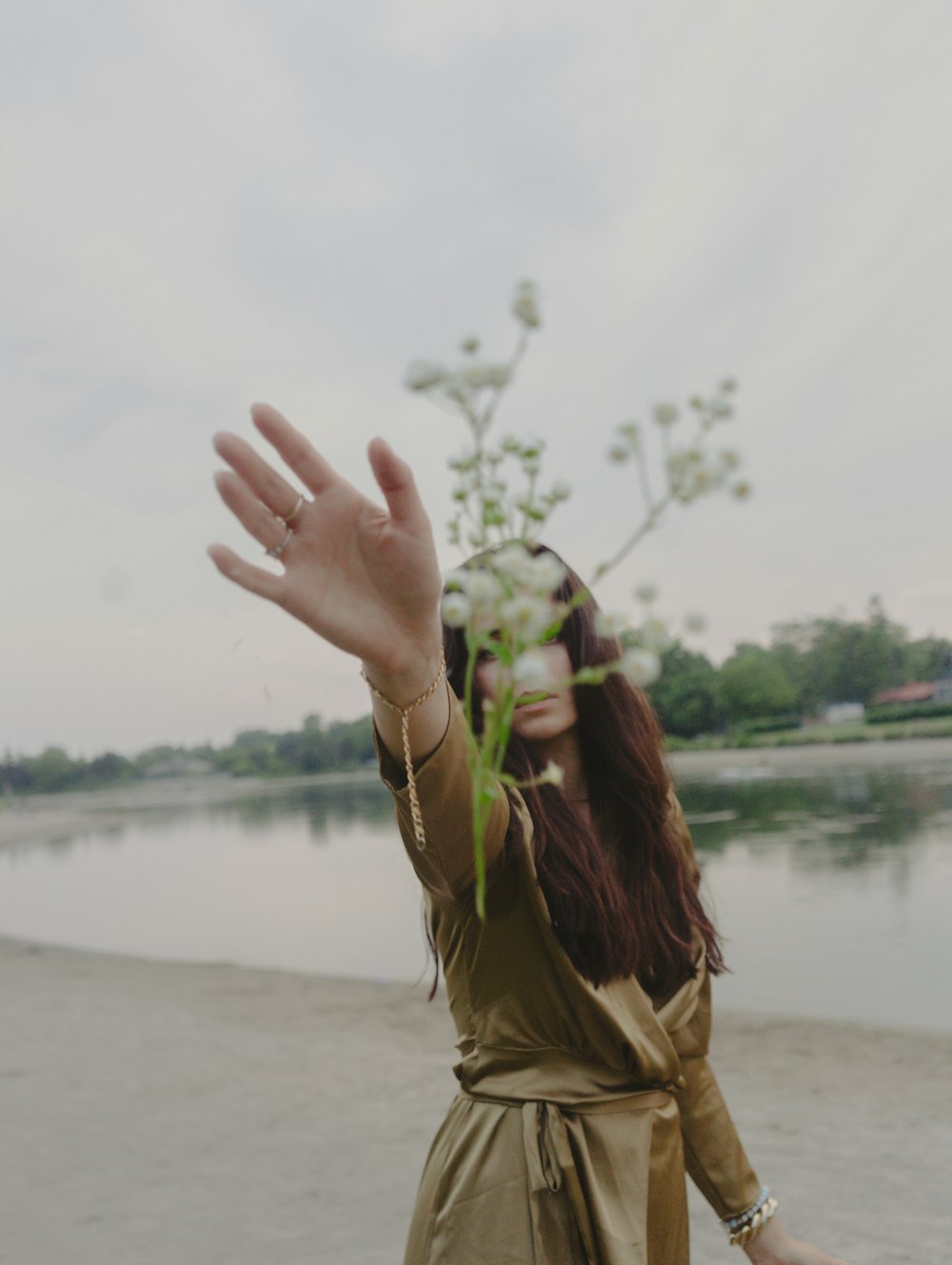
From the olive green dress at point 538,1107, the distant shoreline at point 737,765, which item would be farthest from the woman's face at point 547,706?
the distant shoreline at point 737,765

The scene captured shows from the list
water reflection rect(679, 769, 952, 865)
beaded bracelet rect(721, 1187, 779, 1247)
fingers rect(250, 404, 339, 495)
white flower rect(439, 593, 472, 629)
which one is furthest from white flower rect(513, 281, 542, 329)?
water reflection rect(679, 769, 952, 865)

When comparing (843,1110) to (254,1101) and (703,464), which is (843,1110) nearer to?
(254,1101)

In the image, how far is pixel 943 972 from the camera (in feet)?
31.9

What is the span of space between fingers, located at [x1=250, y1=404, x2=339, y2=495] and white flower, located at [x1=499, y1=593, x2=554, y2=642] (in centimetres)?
41

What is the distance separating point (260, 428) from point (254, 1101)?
6715mm

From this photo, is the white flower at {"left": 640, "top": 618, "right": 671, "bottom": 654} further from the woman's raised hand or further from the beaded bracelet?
the beaded bracelet

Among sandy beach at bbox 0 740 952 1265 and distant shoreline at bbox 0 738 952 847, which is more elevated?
distant shoreline at bbox 0 738 952 847

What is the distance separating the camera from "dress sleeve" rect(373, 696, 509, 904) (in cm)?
132

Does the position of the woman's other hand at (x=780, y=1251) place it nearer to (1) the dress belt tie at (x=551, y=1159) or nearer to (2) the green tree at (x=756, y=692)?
(1) the dress belt tie at (x=551, y=1159)

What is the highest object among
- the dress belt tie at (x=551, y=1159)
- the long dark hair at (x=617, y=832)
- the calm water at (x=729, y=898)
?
the long dark hair at (x=617, y=832)

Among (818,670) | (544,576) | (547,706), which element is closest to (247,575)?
(544,576)

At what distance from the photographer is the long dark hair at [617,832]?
177 centimetres

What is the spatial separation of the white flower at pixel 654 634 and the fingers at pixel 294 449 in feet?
1.52

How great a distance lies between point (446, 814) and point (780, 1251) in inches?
52.3
